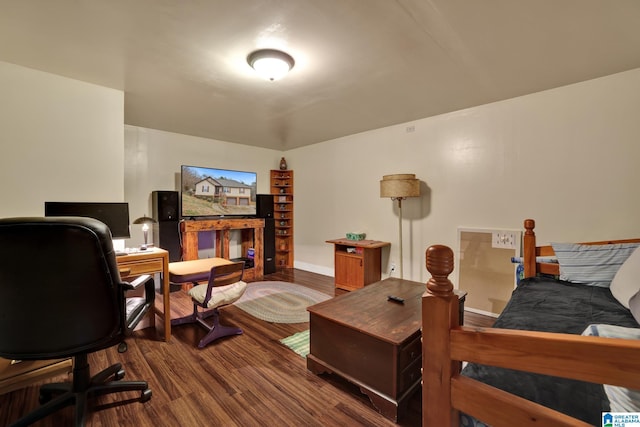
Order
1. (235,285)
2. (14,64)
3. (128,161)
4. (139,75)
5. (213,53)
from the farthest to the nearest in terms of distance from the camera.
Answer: (128,161)
(235,285)
(139,75)
(14,64)
(213,53)

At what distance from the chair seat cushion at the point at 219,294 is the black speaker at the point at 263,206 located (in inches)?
96.9

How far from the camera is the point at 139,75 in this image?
2381 mm

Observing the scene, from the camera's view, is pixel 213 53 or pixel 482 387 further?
pixel 213 53

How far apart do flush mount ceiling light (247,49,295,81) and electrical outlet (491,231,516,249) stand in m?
2.76

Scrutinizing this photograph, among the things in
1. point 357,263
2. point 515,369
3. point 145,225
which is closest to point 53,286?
point 145,225

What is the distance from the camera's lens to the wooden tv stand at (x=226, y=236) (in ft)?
13.1

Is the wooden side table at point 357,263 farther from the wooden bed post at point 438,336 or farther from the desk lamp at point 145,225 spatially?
the wooden bed post at point 438,336

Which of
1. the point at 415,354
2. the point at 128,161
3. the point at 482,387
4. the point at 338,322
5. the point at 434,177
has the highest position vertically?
the point at 128,161

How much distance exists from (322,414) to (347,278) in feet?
7.78

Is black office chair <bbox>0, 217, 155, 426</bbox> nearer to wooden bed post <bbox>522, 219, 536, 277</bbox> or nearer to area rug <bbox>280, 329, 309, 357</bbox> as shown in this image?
area rug <bbox>280, 329, 309, 357</bbox>

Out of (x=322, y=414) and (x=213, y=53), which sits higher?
(x=213, y=53)

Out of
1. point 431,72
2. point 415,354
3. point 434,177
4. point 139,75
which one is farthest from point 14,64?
point 434,177

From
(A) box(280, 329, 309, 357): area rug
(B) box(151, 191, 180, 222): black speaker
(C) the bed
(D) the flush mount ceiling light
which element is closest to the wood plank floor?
(A) box(280, 329, 309, 357): area rug

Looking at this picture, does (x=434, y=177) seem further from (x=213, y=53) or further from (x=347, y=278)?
(x=213, y=53)
